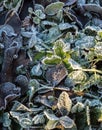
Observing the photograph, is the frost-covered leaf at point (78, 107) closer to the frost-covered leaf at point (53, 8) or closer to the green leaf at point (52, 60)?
the green leaf at point (52, 60)

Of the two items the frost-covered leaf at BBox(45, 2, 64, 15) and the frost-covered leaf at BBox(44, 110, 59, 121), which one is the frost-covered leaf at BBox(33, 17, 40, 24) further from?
the frost-covered leaf at BBox(44, 110, 59, 121)

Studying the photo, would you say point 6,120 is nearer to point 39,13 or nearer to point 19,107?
point 19,107

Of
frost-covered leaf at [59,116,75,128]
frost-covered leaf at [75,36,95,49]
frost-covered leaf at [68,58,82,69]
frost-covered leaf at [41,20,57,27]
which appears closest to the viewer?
frost-covered leaf at [59,116,75,128]

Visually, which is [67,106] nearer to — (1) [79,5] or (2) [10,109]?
(2) [10,109]

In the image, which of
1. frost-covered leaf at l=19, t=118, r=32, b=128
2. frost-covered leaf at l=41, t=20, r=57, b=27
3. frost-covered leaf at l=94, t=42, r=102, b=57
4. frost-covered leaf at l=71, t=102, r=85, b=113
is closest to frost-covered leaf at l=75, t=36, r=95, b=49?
frost-covered leaf at l=94, t=42, r=102, b=57

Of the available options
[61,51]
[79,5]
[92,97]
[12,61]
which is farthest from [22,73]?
[79,5]
